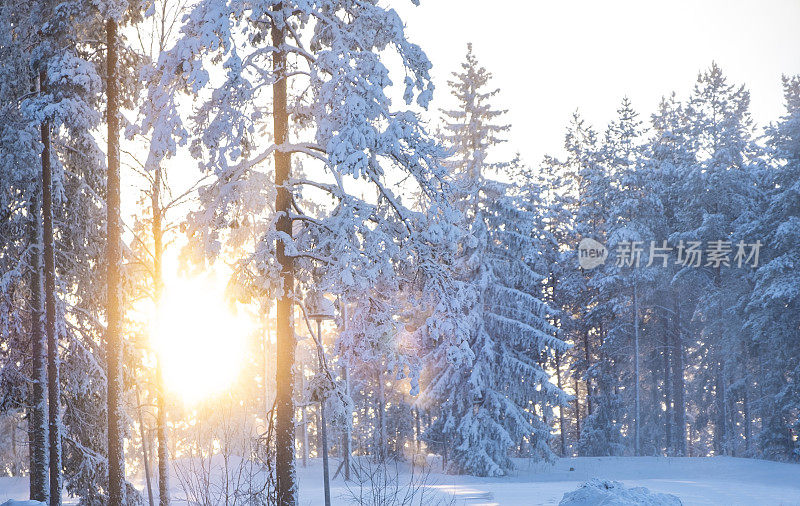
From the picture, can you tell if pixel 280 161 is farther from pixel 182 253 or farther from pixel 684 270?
pixel 684 270

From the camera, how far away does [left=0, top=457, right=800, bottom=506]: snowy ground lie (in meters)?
19.4

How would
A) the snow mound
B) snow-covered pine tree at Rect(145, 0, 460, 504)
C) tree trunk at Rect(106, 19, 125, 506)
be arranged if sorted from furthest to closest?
tree trunk at Rect(106, 19, 125, 506)
the snow mound
snow-covered pine tree at Rect(145, 0, 460, 504)

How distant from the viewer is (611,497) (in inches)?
476

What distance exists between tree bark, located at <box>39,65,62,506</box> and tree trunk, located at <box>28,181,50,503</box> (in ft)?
0.35

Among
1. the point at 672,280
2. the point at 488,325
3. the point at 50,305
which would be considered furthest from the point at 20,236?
the point at 672,280

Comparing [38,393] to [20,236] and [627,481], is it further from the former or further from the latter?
[627,481]

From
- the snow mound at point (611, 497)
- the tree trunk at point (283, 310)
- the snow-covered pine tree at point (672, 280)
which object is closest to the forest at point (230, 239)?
the tree trunk at point (283, 310)

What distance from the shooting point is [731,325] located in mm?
34562

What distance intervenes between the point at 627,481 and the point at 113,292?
20.3m

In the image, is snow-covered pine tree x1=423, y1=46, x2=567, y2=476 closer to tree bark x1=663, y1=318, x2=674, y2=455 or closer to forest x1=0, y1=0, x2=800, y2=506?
forest x1=0, y1=0, x2=800, y2=506

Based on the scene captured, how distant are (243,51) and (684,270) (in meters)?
30.2

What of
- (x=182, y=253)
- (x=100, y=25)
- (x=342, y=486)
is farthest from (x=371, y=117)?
(x=342, y=486)

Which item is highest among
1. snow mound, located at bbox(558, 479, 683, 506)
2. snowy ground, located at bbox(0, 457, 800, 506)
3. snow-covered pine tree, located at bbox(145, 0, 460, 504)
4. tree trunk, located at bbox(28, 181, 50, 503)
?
snow-covered pine tree, located at bbox(145, 0, 460, 504)

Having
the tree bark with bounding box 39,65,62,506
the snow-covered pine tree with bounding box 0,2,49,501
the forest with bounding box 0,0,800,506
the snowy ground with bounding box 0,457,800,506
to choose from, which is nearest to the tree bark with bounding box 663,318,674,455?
the snowy ground with bounding box 0,457,800,506
